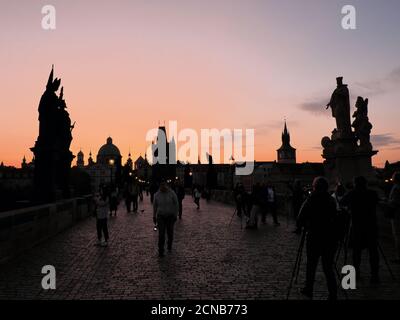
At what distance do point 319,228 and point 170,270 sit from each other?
3337 mm

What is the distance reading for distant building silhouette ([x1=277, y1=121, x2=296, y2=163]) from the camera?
158450mm

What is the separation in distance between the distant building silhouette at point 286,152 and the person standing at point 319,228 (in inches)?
6097

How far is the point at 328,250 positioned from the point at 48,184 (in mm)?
12253

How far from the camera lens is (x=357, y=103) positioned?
1931 centimetres

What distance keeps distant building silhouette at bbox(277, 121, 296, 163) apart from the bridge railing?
145918 mm

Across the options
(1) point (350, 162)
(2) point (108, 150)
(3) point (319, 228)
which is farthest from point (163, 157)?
(3) point (319, 228)

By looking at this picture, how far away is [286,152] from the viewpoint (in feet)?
522

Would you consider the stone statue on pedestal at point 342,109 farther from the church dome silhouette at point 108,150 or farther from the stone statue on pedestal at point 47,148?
the church dome silhouette at point 108,150

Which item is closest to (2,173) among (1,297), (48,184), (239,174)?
(239,174)

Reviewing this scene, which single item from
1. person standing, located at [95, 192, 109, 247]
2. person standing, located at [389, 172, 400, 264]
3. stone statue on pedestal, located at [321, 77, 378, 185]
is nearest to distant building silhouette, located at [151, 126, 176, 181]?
stone statue on pedestal, located at [321, 77, 378, 185]

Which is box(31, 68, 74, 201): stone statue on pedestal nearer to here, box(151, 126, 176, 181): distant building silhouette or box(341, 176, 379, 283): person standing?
box(341, 176, 379, 283): person standing

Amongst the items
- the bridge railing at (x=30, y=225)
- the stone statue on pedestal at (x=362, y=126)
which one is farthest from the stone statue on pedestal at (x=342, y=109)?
the bridge railing at (x=30, y=225)

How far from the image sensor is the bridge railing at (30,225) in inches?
356
